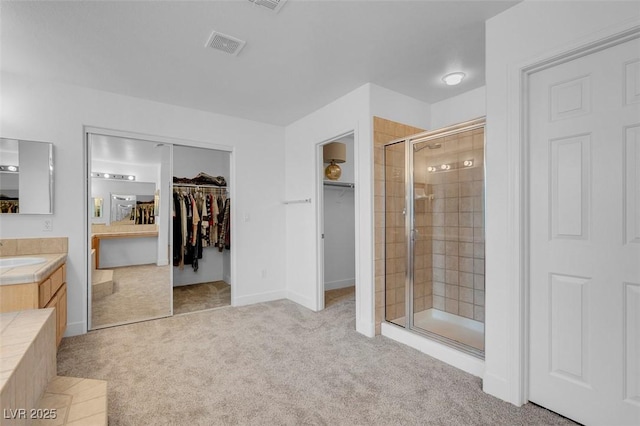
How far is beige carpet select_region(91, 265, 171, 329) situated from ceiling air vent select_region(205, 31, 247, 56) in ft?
8.37

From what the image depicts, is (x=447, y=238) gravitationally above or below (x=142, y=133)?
below

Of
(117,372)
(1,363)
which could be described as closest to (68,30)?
(1,363)

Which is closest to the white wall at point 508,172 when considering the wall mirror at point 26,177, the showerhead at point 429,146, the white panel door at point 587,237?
the white panel door at point 587,237

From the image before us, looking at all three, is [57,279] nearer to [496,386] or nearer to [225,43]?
[225,43]

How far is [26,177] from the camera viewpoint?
2.83 meters

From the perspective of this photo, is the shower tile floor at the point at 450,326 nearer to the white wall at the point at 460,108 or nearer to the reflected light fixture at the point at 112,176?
the white wall at the point at 460,108

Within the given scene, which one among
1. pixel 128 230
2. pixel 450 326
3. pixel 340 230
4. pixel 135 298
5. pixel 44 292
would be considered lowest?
pixel 450 326

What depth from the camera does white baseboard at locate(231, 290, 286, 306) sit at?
4.01 m

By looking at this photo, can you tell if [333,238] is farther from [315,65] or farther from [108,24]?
[108,24]

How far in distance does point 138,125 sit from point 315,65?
213 centimetres

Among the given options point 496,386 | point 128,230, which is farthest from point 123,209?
point 496,386

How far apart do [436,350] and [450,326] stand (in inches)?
21.1

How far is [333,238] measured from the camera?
4.96 meters

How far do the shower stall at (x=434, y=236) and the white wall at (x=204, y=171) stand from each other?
217 cm
